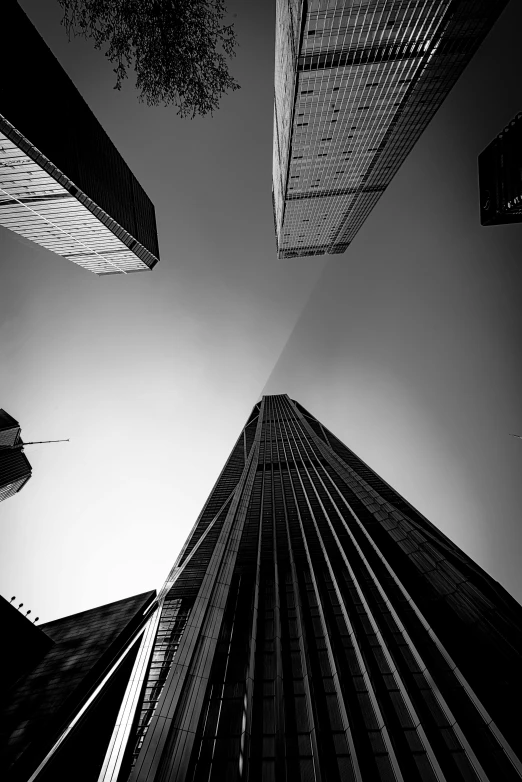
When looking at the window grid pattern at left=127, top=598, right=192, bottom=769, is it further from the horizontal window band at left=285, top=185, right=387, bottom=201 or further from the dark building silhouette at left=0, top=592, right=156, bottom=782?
the horizontal window band at left=285, top=185, right=387, bottom=201

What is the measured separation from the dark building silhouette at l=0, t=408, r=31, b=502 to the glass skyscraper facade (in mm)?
69029

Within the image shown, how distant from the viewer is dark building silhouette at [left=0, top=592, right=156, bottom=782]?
66.4 feet

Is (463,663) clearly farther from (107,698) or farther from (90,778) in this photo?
(107,698)

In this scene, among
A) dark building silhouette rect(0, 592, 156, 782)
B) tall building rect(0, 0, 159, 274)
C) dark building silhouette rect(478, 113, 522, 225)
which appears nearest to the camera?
dark building silhouette rect(0, 592, 156, 782)

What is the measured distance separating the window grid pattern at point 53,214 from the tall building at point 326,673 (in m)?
63.6

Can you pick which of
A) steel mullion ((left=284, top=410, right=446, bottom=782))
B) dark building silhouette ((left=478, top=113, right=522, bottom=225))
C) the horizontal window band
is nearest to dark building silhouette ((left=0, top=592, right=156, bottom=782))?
steel mullion ((left=284, top=410, right=446, bottom=782))

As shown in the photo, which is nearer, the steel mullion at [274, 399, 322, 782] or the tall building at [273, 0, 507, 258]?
the steel mullion at [274, 399, 322, 782]

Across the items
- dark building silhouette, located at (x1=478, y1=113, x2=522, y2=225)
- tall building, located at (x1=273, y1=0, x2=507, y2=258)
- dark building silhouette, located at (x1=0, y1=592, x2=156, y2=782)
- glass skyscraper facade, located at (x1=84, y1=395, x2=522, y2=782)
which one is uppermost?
tall building, located at (x1=273, y1=0, x2=507, y2=258)

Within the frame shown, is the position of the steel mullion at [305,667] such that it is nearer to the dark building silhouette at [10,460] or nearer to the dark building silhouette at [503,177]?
the dark building silhouette at [10,460]

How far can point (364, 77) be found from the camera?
72000mm

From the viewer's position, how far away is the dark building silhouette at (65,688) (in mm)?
20234

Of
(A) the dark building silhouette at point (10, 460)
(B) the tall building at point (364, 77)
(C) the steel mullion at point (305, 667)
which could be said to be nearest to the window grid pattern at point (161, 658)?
(C) the steel mullion at point (305, 667)

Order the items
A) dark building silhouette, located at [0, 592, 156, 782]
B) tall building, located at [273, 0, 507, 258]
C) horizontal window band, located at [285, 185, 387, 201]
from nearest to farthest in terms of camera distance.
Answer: dark building silhouette, located at [0, 592, 156, 782] < tall building, located at [273, 0, 507, 258] < horizontal window band, located at [285, 185, 387, 201]

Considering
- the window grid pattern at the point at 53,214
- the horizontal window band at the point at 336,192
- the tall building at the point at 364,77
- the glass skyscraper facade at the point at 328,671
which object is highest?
the tall building at the point at 364,77
